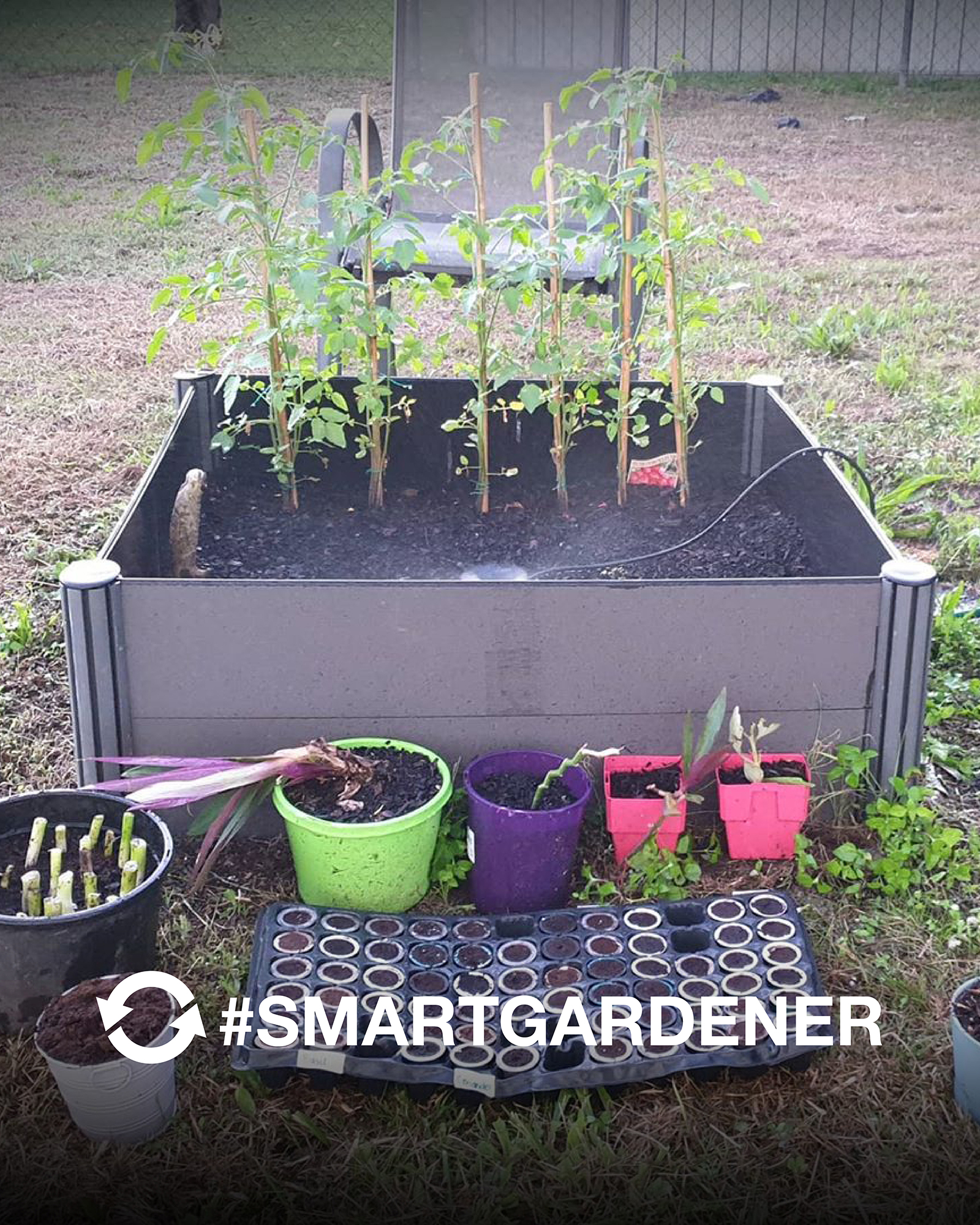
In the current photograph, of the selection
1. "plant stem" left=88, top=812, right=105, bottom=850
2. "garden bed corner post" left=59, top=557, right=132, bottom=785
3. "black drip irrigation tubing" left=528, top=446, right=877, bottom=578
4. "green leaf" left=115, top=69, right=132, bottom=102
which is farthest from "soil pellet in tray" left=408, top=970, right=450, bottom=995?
"green leaf" left=115, top=69, right=132, bottom=102

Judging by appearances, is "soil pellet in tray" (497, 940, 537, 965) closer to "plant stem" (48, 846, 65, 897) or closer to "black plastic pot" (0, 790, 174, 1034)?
"black plastic pot" (0, 790, 174, 1034)

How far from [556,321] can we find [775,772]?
96 centimetres

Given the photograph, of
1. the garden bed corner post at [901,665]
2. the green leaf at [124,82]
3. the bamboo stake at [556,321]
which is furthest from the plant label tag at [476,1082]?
the green leaf at [124,82]

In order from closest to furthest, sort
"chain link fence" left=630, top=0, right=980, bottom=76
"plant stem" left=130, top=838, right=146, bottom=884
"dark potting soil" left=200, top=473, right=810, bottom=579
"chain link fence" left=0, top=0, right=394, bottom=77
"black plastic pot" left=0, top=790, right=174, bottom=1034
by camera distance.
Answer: "black plastic pot" left=0, top=790, right=174, bottom=1034 → "plant stem" left=130, top=838, right=146, bottom=884 → "dark potting soil" left=200, top=473, right=810, bottom=579 → "chain link fence" left=0, top=0, right=394, bottom=77 → "chain link fence" left=630, top=0, right=980, bottom=76

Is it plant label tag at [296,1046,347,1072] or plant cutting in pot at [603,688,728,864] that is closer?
plant label tag at [296,1046,347,1072]

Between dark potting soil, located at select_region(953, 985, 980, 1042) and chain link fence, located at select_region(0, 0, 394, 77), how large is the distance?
557cm

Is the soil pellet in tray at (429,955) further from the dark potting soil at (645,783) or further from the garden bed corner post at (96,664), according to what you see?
the garden bed corner post at (96,664)

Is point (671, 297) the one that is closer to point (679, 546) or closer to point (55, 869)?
point (679, 546)

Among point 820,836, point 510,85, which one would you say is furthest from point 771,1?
point 820,836

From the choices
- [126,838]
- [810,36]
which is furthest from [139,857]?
[810,36]

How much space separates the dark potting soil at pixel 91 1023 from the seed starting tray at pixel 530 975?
0.39ft

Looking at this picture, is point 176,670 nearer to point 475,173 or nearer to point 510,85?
point 475,173

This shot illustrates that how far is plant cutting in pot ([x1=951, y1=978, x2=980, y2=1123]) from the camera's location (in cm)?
147

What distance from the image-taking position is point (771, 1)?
321 inches
